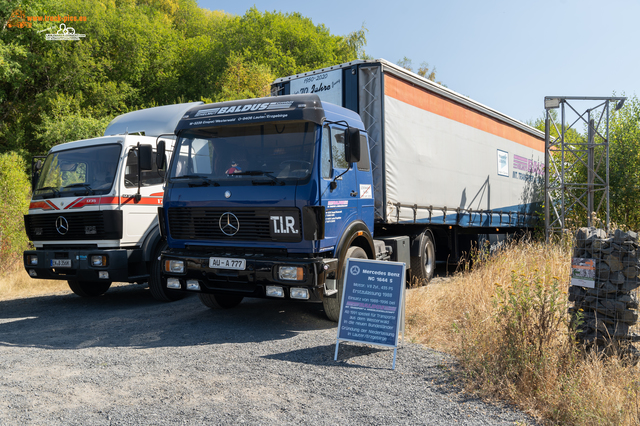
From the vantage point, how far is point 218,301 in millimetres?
7086

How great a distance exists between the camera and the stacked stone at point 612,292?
4.39m

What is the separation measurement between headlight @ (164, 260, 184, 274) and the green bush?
7.96 m

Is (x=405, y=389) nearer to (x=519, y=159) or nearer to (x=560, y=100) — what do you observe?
(x=519, y=159)

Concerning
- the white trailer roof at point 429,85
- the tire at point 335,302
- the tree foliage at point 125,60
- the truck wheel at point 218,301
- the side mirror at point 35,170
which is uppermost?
the tree foliage at point 125,60

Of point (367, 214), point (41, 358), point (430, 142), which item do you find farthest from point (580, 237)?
point (41, 358)

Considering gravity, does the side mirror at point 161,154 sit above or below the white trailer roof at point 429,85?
below

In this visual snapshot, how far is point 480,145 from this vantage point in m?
11.0

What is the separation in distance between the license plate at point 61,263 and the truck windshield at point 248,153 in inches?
106

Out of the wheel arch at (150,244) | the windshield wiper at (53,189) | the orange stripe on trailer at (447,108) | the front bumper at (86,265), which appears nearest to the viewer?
the front bumper at (86,265)

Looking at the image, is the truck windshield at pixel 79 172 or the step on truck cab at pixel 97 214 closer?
the step on truck cab at pixel 97 214

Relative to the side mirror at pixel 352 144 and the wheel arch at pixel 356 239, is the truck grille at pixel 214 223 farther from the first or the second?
the side mirror at pixel 352 144

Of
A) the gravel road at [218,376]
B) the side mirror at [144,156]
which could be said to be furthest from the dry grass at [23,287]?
the side mirror at [144,156]

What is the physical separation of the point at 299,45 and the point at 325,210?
3568 cm

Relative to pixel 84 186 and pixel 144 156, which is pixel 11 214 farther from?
pixel 144 156
